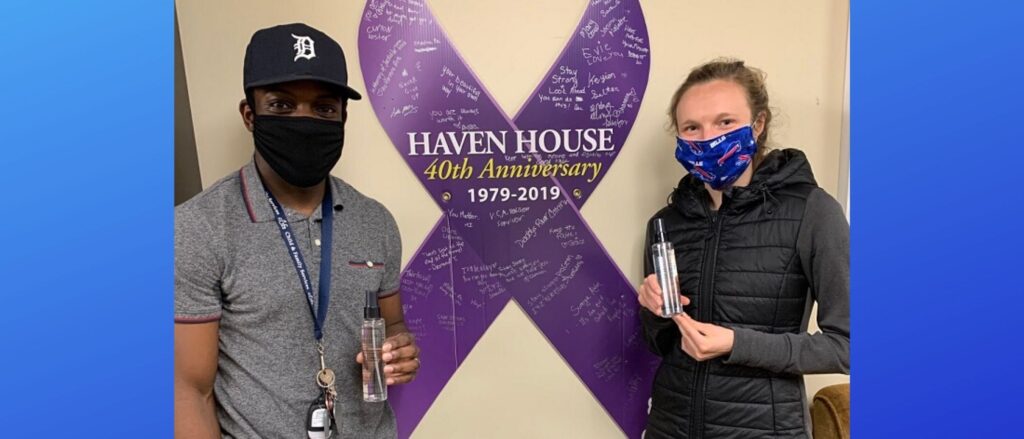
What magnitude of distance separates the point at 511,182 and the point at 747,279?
0.83 metres

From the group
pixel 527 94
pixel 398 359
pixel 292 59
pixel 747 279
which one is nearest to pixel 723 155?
pixel 747 279

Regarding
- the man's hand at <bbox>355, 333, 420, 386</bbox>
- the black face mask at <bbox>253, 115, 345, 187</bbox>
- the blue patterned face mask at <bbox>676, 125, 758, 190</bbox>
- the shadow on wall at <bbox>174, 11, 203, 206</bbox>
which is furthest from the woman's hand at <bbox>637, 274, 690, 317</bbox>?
the shadow on wall at <bbox>174, 11, 203, 206</bbox>

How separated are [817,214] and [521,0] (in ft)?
3.44

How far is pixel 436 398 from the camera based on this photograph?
7.78ft

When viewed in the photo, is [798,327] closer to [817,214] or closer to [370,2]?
[817,214]

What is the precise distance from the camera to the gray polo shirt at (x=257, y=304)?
144 centimetres

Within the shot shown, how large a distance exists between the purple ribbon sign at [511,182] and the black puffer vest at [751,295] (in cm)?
60

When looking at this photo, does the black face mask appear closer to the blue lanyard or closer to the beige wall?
the blue lanyard

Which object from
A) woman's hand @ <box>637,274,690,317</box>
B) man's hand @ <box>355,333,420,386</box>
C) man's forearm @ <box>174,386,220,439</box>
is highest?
woman's hand @ <box>637,274,690,317</box>

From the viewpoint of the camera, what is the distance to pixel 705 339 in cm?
169

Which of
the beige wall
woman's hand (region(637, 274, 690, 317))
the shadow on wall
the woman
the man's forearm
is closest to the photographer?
the man's forearm

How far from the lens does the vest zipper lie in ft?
5.85

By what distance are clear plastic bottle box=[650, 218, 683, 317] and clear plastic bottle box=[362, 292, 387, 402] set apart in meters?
0.63

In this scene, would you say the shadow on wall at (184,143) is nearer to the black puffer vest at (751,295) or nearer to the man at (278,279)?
the man at (278,279)
